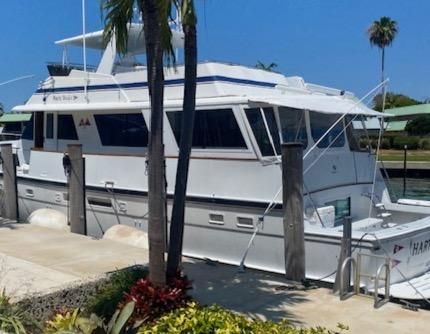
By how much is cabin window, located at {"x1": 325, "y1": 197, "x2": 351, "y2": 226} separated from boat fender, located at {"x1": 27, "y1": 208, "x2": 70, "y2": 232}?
518cm

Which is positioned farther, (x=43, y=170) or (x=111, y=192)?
(x=43, y=170)

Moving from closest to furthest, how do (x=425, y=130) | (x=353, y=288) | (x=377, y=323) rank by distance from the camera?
(x=377, y=323), (x=353, y=288), (x=425, y=130)

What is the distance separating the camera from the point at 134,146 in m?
11.0

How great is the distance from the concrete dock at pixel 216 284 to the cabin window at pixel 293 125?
2.38 metres

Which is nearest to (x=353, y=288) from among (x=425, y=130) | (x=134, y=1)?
(x=134, y=1)

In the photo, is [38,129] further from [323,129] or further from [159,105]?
[159,105]

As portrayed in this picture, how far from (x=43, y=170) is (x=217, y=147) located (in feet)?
15.7

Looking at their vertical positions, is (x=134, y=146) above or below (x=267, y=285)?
above

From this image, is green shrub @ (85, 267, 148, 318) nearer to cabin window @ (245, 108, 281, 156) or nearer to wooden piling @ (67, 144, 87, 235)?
cabin window @ (245, 108, 281, 156)

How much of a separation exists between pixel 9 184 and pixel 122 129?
10.1 feet

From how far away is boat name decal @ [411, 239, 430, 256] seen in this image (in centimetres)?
816

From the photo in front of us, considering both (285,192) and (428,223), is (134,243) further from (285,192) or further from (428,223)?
(428,223)

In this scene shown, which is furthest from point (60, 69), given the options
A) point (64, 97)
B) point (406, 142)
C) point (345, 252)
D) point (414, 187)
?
point (406, 142)

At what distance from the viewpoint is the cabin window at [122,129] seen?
35.5 ft
